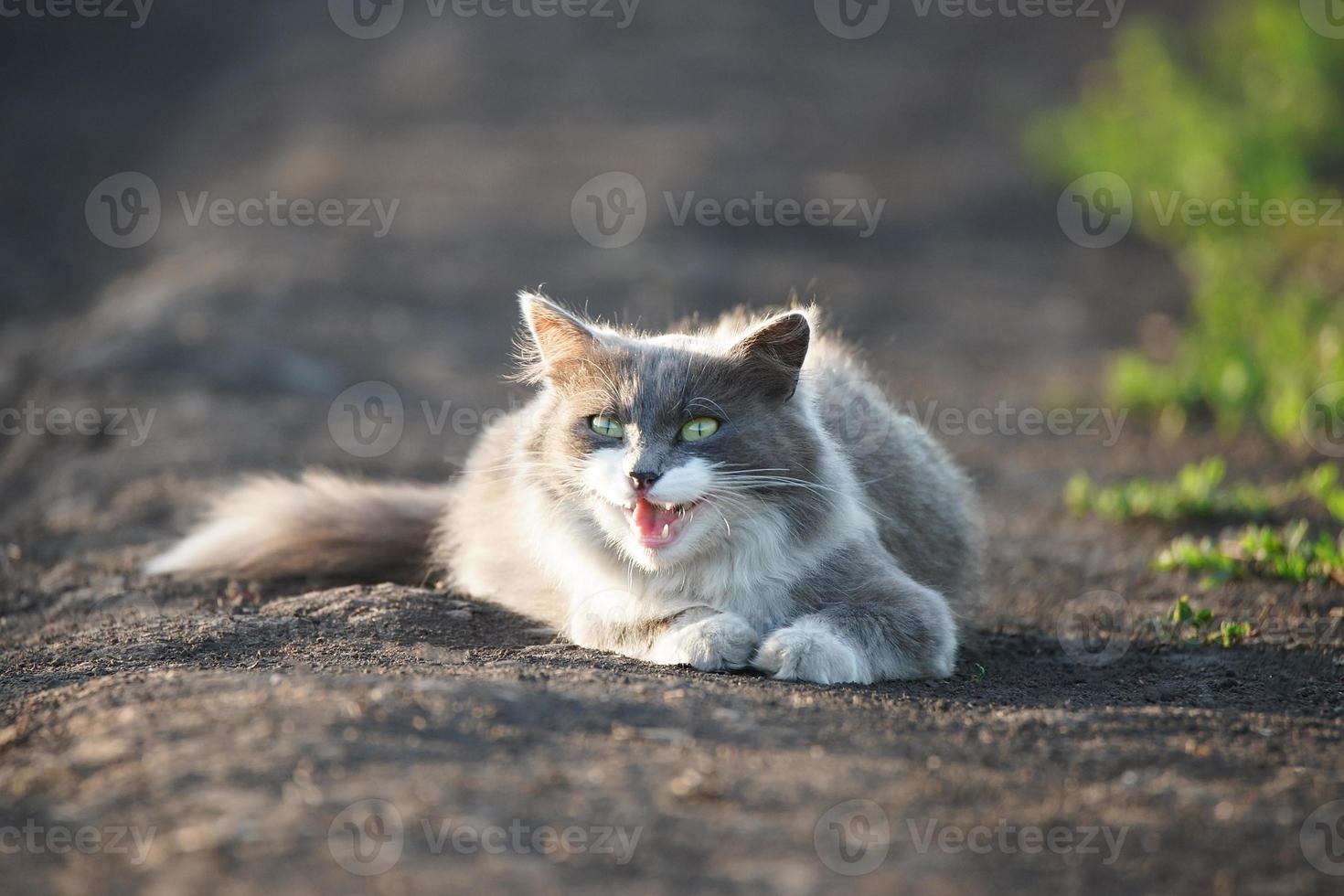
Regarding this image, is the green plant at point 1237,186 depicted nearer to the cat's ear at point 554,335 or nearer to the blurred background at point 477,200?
the blurred background at point 477,200

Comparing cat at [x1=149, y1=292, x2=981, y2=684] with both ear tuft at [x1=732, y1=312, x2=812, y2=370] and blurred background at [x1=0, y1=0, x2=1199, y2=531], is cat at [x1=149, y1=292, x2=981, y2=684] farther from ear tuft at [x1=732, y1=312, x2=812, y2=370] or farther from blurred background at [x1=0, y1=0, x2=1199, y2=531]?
blurred background at [x1=0, y1=0, x2=1199, y2=531]

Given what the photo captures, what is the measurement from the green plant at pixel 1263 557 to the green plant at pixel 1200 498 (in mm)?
425

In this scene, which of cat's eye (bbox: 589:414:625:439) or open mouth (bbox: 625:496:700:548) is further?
cat's eye (bbox: 589:414:625:439)

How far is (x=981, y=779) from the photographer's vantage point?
10.5 ft

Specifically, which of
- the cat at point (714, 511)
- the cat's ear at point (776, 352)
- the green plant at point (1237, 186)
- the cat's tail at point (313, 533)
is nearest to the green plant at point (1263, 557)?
the cat at point (714, 511)

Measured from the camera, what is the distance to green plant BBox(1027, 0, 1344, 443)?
8.45 metres

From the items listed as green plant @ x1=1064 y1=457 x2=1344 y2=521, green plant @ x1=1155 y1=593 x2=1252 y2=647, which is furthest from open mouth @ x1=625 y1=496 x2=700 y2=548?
green plant @ x1=1064 y1=457 x2=1344 y2=521

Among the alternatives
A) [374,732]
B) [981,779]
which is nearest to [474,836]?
[374,732]

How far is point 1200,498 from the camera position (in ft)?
21.3

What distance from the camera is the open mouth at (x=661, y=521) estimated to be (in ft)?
13.0

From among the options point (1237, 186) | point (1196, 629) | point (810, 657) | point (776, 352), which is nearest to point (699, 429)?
point (776, 352)

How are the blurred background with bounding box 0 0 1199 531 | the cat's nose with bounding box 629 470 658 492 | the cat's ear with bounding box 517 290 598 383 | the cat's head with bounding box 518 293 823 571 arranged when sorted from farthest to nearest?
the blurred background with bounding box 0 0 1199 531 → the cat's ear with bounding box 517 290 598 383 → the cat's head with bounding box 518 293 823 571 → the cat's nose with bounding box 629 470 658 492

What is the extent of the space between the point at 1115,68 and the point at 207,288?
11805mm

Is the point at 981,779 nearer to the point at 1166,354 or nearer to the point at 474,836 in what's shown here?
the point at 474,836
